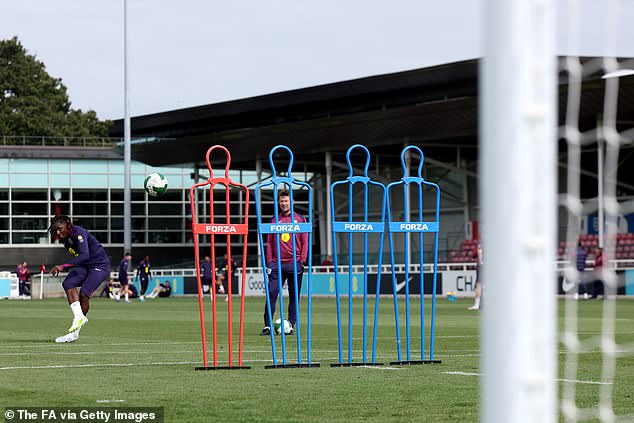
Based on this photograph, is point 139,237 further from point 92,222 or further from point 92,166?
point 92,166

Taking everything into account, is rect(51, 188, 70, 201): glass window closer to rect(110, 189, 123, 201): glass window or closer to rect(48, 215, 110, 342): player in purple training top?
rect(110, 189, 123, 201): glass window

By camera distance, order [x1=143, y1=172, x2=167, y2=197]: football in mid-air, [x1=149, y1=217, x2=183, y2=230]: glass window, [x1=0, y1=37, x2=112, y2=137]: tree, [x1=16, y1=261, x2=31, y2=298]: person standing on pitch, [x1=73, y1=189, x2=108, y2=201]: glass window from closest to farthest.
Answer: [x1=143, y1=172, x2=167, y2=197]: football in mid-air
[x1=16, y1=261, x2=31, y2=298]: person standing on pitch
[x1=73, y1=189, x2=108, y2=201]: glass window
[x1=149, y1=217, x2=183, y2=230]: glass window
[x1=0, y1=37, x2=112, y2=137]: tree

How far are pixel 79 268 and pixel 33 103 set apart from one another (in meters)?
82.6

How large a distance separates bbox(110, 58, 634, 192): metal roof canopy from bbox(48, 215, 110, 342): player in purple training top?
88.6 feet

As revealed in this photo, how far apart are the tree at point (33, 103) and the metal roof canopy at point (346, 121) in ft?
90.5

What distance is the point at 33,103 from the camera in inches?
3767

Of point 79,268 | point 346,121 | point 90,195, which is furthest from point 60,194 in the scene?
point 79,268

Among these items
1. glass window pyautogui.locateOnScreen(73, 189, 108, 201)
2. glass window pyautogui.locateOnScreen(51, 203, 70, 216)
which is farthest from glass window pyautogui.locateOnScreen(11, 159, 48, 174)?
glass window pyautogui.locateOnScreen(73, 189, 108, 201)

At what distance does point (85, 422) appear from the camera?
23.0 feet

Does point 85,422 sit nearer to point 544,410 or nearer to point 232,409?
point 232,409

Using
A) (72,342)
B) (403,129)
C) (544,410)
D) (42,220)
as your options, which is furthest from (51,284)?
(544,410)

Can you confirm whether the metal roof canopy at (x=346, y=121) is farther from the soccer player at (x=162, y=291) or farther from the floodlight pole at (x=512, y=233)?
the floodlight pole at (x=512, y=233)

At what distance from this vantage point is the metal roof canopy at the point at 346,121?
4888 centimetres

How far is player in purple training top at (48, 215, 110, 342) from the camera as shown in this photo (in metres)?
15.3
